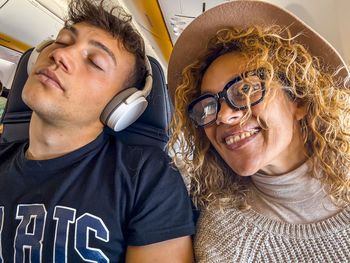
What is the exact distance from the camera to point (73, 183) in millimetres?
1082

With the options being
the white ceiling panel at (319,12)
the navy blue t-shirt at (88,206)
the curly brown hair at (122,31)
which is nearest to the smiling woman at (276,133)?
the navy blue t-shirt at (88,206)

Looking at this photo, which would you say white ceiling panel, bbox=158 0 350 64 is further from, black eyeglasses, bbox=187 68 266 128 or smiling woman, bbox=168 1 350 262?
black eyeglasses, bbox=187 68 266 128

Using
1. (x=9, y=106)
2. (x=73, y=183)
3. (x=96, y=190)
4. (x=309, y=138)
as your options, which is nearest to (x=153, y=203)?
(x=96, y=190)

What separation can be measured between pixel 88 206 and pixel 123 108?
1.57 feet

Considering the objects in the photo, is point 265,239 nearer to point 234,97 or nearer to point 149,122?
point 234,97

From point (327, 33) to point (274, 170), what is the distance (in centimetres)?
338

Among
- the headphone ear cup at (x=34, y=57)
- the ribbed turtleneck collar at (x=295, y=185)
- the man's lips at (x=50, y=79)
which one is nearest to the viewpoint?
the ribbed turtleneck collar at (x=295, y=185)

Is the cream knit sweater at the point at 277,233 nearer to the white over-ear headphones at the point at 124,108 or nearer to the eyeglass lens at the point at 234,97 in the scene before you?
the eyeglass lens at the point at 234,97

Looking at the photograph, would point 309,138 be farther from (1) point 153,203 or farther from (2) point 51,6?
(2) point 51,6

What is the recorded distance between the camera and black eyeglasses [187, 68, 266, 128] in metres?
0.90

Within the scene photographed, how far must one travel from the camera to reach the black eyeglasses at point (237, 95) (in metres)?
0.90

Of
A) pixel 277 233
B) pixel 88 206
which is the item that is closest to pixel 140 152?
pixel 88 206

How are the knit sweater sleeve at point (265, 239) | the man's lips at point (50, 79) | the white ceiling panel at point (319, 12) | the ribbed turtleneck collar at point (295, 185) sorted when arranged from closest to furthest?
1. the knit sweater sleeve at point (265, 239)
2. the ribbed turtleneck collar at point (295, 185)
3. the man's lips at point (50, 79)
4. the white ceiling panel at point (319, 12)

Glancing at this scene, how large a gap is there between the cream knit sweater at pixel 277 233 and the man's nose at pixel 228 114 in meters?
0.31
